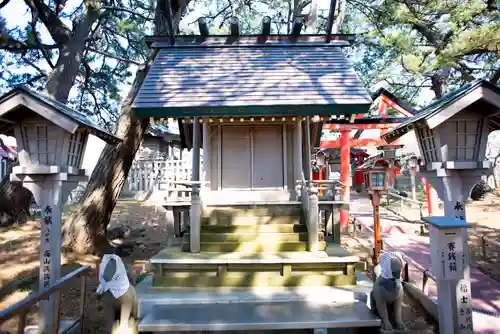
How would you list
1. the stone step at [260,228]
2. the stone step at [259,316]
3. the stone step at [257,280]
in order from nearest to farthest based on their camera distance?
the stone step at [259,316] < the stone step at [257,280] < the stone step at [260,228]

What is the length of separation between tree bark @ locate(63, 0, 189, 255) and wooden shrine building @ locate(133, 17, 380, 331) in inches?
71.6

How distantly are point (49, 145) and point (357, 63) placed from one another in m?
21.0

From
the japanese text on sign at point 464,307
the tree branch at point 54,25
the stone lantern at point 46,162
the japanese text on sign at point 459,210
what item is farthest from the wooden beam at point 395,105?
the tree branch at point 54,25

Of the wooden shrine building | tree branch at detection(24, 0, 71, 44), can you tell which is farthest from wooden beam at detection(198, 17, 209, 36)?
tree branch at detection(24, 0, 71, 44)

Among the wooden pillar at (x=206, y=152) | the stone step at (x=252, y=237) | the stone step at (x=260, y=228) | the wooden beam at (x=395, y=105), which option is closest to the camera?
the stone step at (x=252, y=237)

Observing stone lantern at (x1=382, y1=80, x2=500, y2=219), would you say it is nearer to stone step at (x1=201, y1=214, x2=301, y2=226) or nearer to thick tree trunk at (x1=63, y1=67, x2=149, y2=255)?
stone step at (x1=201, y1=214, x2=301, y2=226)

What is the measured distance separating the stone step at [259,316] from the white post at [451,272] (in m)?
1.00

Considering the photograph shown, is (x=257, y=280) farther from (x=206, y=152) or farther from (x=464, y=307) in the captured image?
(x=206, y=152)

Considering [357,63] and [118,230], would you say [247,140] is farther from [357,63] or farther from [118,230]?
[357,63]

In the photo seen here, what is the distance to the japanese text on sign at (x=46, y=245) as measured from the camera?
14.9ft

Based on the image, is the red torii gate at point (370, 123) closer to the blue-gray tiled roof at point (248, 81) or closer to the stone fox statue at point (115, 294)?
the blue-gray tiled roof at point (248, 81)

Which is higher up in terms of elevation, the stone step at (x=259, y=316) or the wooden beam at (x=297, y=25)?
the wooden beam at (x=297, y=25)

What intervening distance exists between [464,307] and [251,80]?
21.4 feet

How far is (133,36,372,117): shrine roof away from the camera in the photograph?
7441 millimetres
